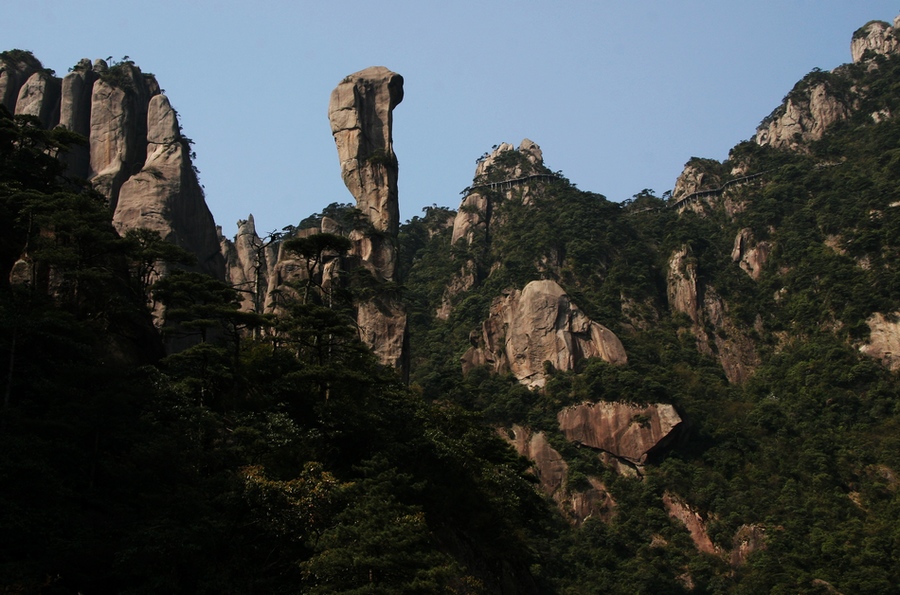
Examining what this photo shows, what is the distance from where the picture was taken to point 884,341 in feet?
216

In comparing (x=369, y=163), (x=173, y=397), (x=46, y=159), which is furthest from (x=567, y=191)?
(x=173, y=397)

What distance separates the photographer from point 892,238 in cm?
7050

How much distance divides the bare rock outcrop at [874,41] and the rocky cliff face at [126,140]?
3242 inches

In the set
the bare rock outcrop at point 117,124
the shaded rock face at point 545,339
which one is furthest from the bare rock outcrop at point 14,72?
the shaded rock face at point 545,339

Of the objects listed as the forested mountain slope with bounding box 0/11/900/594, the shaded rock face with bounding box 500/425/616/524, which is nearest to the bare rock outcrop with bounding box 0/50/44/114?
the forested mountain slope with bounding box 0/11/900/594

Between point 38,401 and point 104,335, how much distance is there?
14.2 ft

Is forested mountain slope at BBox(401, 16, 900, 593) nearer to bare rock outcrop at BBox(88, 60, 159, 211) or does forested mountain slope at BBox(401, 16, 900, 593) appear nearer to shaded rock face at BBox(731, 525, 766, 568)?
shaded rock face at BBox(731, 525, 766, 568)

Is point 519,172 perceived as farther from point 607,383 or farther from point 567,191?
point 607,383

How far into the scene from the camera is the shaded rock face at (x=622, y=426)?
6175cm

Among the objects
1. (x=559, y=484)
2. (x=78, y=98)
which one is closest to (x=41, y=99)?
(x=78, y=98)

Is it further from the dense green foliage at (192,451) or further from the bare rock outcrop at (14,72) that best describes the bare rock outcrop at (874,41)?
the dense green foliage at (192,451)

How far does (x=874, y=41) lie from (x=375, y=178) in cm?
7838

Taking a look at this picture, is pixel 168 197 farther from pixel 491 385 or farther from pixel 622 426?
pixel 622 426

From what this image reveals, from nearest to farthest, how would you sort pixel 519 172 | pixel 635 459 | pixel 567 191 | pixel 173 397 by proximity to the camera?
1. pixel 173 397
2. pixel 635 459
3. pixel 567 191
4. pixel 519 172
